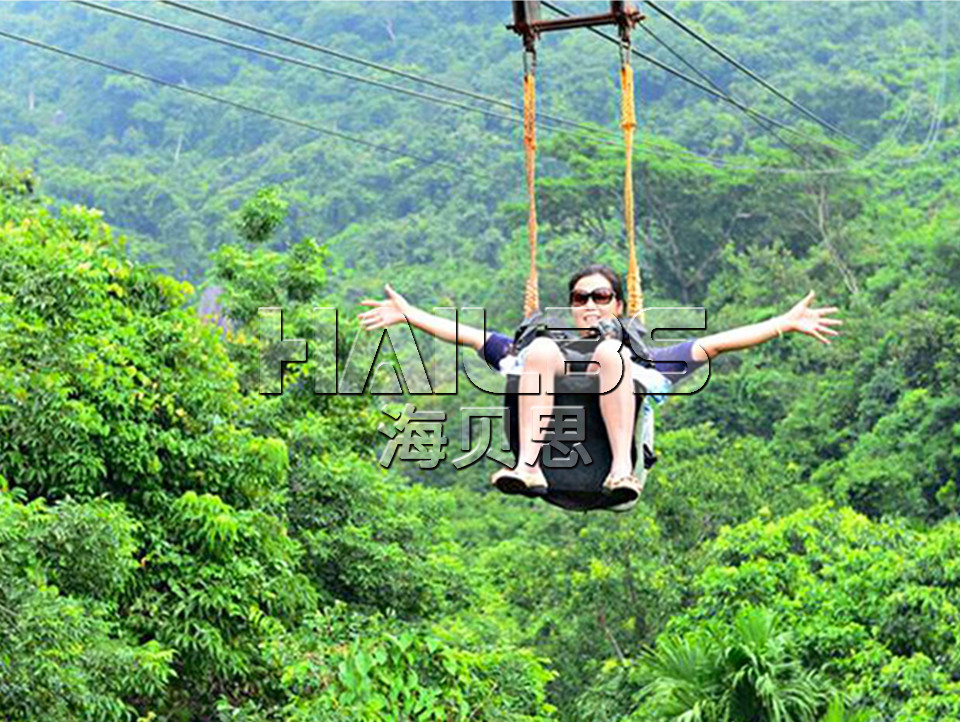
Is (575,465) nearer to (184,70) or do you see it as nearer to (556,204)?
(556,204)

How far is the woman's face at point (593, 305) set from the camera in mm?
6031

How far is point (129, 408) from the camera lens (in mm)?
9859

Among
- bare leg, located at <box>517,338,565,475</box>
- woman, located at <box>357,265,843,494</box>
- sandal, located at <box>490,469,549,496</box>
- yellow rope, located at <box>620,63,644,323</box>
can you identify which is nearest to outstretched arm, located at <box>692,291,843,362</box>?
woman, located at <box>357,265,843,494</box>

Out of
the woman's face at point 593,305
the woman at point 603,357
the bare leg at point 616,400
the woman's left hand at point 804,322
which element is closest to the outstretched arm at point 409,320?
the woman at point 603,357

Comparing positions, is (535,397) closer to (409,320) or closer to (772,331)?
(409,320)

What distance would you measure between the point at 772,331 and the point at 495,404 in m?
20.6

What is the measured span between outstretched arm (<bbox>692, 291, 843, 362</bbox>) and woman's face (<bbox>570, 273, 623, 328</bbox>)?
1.01 feet

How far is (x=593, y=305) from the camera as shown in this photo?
6.04 m

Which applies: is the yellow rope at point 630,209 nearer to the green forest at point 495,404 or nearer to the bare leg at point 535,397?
the bare leg at point 535,397

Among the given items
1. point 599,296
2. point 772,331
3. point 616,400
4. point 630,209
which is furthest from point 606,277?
point 772,331

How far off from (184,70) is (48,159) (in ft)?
36.2

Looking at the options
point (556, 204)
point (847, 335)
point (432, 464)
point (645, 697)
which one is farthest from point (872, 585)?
point (556, 204)

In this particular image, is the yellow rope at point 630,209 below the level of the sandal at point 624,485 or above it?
above

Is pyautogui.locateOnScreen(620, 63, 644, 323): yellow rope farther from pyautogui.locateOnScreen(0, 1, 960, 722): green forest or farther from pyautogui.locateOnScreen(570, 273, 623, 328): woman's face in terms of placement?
pyautogui.locateOnScreen(0, 1, 960, 722): green forest
